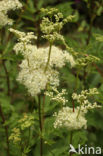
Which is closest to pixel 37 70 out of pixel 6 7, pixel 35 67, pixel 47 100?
pixel 35 67

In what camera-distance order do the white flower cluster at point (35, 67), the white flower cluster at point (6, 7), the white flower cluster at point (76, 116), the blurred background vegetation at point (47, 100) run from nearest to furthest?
the white flower cluster at point (76, 116), the white flower cluster at point (35, 67), the white flower cluster at point (6, 7), the blurred background vegetation at point (47, 100)

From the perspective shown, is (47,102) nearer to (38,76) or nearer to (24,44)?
(38,76)

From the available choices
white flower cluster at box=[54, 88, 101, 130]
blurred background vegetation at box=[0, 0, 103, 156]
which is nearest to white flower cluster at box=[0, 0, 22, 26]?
blurred background vegetation at box=[0, 0, 103, 156]

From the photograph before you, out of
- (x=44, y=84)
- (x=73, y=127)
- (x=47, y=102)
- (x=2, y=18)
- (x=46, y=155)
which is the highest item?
(x=2, y=18)

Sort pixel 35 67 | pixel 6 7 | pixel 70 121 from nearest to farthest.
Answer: pixel 70 121, pixel 35 67, pixel 6 7

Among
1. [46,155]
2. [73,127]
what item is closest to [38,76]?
[73,127]

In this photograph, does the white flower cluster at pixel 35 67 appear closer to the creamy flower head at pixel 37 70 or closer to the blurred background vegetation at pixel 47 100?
the creamy flower head at pixel 37 70

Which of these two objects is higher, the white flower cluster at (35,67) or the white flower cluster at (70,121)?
the white flower cluster at (35,67)

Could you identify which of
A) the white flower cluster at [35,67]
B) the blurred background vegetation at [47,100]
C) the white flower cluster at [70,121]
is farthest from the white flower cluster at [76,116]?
the blurred background vegetation at [47,100]

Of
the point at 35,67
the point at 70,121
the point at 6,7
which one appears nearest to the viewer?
the point at 70,121

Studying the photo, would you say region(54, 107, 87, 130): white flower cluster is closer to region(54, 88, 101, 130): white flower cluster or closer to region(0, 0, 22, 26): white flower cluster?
region(54, 88, 101, 130): white flower cluster

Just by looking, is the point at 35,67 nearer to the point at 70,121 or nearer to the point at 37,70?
the point at 37,70
